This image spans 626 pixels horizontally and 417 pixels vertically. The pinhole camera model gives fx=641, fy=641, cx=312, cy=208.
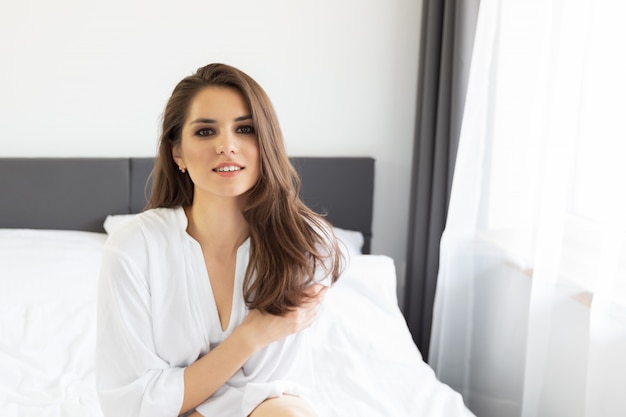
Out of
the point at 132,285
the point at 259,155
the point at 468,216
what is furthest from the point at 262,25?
the point at 132,285

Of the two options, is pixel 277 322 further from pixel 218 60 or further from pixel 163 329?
pixel 218 60

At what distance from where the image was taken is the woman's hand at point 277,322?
4.31ft

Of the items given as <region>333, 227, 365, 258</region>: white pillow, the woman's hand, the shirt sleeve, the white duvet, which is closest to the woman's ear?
the shirt sleeve

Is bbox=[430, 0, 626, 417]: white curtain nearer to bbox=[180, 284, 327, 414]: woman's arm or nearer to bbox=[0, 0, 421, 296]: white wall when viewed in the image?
bbox=[0, 0, 421, 296]: white wall

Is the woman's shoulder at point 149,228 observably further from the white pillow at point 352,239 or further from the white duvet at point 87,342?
the white pillow at point 352,239

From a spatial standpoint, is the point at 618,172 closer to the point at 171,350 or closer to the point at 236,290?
the point at 236,290

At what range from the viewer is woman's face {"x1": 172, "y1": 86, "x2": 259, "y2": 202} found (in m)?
1.31

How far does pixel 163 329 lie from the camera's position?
1.33m

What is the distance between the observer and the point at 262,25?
109 inches

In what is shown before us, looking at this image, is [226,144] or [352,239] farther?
[352,239]

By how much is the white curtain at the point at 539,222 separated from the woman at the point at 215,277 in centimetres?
71

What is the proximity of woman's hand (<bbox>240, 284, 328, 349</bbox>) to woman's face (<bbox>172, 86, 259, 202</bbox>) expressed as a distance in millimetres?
263

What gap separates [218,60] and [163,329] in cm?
168

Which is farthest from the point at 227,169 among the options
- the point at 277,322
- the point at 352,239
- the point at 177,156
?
the point at 352,239
